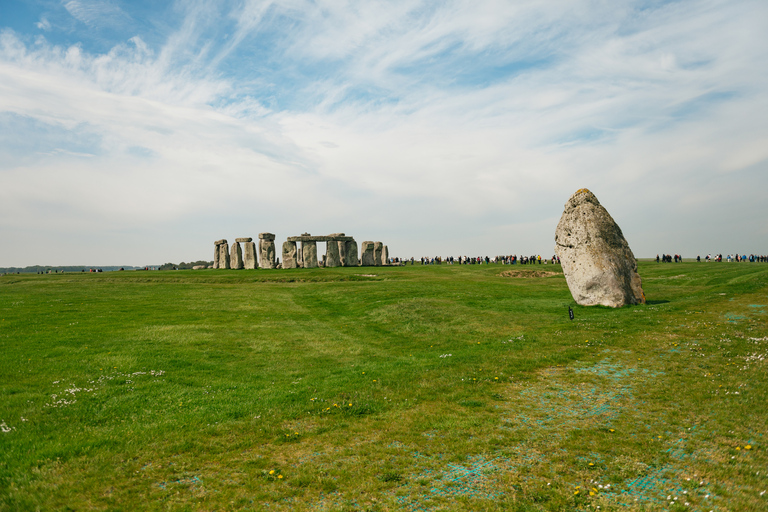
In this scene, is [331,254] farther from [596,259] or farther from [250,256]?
[596,259]

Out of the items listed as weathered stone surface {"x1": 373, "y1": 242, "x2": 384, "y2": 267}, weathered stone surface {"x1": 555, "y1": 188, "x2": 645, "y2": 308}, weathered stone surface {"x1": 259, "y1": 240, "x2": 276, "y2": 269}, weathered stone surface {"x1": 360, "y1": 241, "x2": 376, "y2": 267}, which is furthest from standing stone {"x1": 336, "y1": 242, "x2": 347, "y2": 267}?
weathered stone surface {"x1": 555, "y1": 188, "x2": 645, "y2": 308}

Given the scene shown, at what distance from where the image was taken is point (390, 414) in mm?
9750

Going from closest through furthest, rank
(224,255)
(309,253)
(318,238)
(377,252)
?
(309,253) < (224,255) < (318,238) < (377,252)

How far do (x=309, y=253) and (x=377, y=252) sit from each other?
1317 centimetres

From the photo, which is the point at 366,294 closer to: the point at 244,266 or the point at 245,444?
the point at 245,444

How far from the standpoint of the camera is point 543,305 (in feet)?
85.3

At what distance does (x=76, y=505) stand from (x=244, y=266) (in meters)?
61.8

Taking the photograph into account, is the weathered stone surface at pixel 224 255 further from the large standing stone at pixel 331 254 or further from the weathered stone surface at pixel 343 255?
the weathered stone surface at pixel 343 255

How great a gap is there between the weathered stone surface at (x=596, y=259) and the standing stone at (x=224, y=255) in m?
53.7

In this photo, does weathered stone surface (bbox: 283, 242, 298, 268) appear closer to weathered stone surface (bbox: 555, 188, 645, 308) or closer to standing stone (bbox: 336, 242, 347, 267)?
standing stone (bbox: 336, 242, 347, 267)

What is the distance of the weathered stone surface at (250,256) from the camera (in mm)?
63469

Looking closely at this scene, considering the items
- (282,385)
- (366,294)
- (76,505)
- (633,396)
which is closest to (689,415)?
(633,396)

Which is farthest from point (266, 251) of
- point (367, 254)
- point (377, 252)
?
point (377, 252)

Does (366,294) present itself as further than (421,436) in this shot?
Yes
